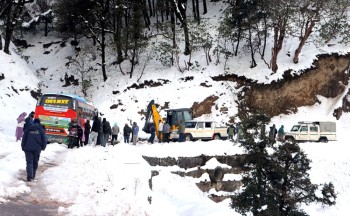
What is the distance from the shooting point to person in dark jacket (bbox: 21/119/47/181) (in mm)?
10344

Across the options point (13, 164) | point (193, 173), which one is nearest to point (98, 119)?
point (193, 173)

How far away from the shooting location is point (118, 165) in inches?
470

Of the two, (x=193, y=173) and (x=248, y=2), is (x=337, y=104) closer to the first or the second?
(x=248, y=2)

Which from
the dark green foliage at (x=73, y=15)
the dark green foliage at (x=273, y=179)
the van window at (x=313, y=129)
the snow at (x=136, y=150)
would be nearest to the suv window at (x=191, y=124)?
the snow at (x=136, y=150)

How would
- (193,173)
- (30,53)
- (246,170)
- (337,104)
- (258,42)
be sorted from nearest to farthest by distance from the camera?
(246,170) → (193,173) → (337,104) → (258,42) → (30,53)

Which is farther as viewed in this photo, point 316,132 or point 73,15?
point 73,15

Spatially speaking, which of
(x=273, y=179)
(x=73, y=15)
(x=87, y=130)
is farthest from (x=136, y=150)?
(x=73, y=15)

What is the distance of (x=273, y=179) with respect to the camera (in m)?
12.9

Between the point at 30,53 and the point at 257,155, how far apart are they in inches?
1885

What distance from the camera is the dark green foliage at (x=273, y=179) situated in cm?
1254

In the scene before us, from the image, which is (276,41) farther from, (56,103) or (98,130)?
(56,103)

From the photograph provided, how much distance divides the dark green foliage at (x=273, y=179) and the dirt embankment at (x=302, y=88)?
22.8 m

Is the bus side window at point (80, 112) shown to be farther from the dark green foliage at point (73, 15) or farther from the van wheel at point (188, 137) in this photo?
the dark green foliage at point (73, 15)

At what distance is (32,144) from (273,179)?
7.88 meters
